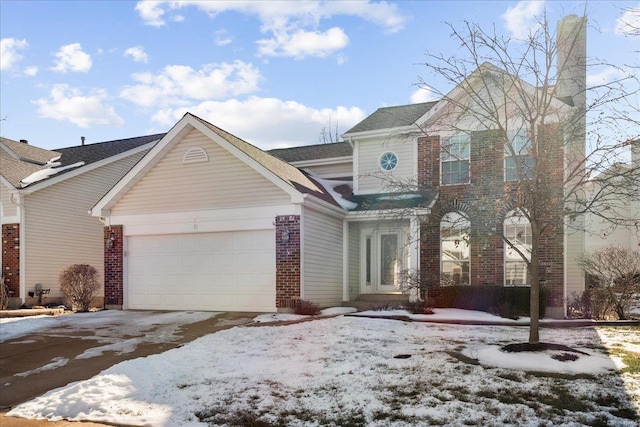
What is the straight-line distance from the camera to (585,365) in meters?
6.74

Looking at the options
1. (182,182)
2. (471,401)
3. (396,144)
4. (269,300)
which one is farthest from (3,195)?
(471,401)

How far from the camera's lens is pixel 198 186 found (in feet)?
45.4

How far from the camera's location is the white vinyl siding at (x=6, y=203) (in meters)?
16.7

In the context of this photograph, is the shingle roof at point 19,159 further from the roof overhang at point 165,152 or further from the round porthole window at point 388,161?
the round porthole window at point 388,161

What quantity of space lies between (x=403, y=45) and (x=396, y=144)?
504cm

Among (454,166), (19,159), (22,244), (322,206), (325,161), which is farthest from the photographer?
(19,159)

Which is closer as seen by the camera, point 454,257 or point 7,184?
point 454,257

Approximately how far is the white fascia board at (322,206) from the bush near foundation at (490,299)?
3.36m

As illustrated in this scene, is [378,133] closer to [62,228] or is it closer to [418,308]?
[418,308]

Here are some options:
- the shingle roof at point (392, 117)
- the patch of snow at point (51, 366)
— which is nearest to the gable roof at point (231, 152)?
the shingle roof at point (392, 117)

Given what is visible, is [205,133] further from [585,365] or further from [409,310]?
[585,365]

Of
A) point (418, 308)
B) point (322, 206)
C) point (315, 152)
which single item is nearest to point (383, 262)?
point (322, 206)

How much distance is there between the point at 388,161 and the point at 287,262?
5259mm

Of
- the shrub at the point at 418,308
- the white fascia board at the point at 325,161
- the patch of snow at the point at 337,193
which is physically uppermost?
the white fascia board at the point at 325,161
